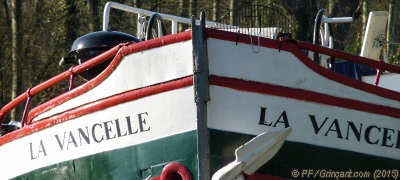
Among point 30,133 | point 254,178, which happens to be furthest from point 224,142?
point 30,133

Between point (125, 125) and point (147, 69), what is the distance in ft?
1.57

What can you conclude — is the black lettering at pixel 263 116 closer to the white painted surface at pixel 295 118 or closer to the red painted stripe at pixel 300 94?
the white painted surface at pixel 295 118

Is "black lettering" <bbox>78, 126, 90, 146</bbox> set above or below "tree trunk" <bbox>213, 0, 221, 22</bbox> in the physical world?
above

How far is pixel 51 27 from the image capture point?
24172 mm

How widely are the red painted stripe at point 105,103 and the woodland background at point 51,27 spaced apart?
39.4 feet

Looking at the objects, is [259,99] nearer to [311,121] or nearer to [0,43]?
[311,121]

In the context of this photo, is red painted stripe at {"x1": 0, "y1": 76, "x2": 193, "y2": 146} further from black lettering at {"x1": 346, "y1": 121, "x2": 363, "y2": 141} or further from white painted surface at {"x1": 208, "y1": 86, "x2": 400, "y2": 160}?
black lettering at {"x1": 346, "y1": 121, "x2": 363, "y2": 141}

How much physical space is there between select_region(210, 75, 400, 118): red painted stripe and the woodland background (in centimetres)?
1257

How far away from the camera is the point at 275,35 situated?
10.6m

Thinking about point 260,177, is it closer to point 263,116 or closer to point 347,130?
point 263,116

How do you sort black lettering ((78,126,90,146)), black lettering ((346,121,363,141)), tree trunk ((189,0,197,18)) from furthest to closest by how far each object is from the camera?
1. tree trunk ((189,0,197,18))
2. black lettering ((78,126,90,146))
3. black lettering ((346,121,363,141))

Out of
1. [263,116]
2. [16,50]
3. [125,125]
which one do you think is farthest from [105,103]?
[16,50]

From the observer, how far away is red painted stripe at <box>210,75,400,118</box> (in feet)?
29.1

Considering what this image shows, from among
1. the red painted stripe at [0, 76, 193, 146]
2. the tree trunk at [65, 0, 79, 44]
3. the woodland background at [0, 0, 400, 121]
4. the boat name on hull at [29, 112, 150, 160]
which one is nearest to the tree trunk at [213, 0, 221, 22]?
the woodland background at [0, 0, 400, 121]
